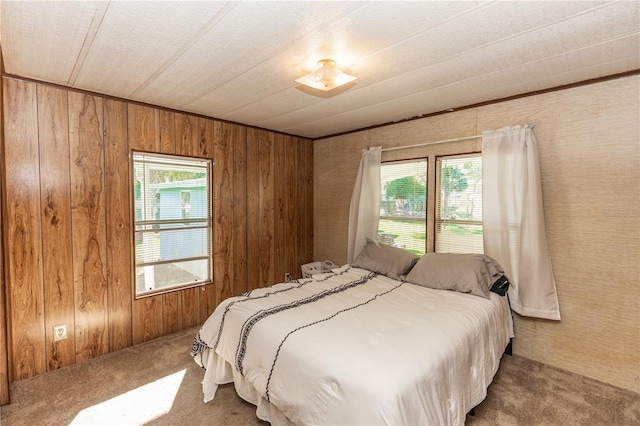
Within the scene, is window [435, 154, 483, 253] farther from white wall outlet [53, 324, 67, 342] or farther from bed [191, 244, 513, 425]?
white wall outlet [53, 324, 67, 342]

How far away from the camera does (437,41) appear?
1785 millimetres

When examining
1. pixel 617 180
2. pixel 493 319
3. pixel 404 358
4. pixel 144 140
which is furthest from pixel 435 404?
pixel 144 140

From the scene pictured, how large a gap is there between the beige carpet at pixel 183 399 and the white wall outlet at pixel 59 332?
0.84 ft

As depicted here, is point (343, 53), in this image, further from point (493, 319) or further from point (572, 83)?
point (493, 319)

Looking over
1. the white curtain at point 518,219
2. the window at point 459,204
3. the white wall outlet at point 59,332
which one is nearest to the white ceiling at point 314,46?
the white curtain at point 518,219

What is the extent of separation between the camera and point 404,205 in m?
3.52

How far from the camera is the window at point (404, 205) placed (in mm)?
3365

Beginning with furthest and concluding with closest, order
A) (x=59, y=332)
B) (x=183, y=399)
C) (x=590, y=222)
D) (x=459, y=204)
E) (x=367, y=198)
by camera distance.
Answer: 1. (x=367, y=198)
2. (x=459, y=204)
3. (x=59, y=332)
4. (x=590, y=222)
5. (x=183, y=399)

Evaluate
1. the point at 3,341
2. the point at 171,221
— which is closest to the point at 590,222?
the point at 171,221

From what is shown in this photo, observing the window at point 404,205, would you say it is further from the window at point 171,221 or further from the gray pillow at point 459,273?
the window at point 171,221

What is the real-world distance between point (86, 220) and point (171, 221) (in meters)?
0.71

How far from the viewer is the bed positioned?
1422 millimetres

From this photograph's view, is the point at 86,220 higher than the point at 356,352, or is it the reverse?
the point at 86,220

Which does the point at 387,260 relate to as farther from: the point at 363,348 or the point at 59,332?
the point at 59,332
